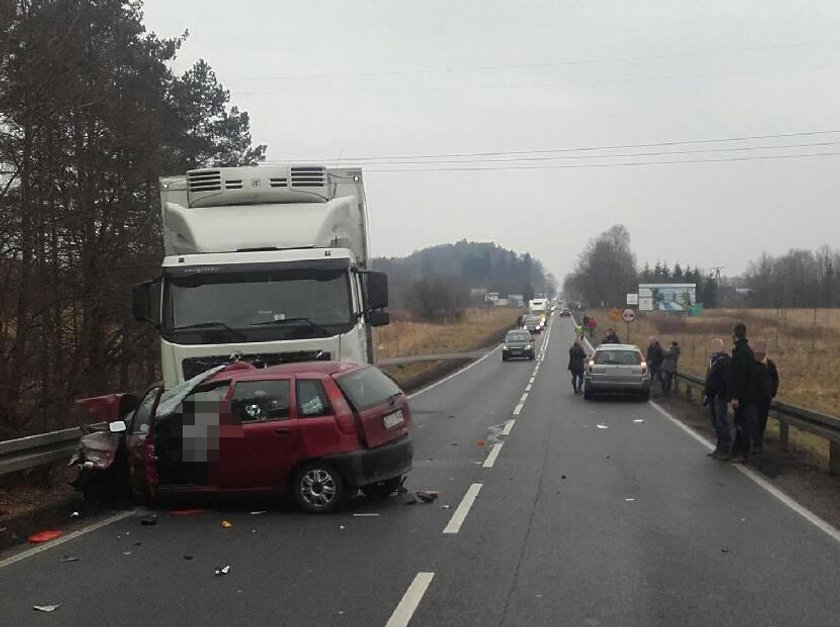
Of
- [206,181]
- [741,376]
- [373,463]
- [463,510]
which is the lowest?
[463,510]

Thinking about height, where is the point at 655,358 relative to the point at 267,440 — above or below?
below

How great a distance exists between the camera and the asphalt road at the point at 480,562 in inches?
229

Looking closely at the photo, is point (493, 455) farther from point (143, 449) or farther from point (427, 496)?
point (143, 449)

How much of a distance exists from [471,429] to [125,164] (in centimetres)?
829

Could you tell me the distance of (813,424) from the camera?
12.3 m

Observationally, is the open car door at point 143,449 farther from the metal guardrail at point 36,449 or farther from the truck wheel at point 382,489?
the truck wheel at point 382,489

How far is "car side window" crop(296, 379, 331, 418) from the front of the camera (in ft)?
29.9

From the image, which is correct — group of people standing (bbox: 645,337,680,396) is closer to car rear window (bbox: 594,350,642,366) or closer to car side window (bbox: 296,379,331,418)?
car rear window (bbox: 594,350,642,366)

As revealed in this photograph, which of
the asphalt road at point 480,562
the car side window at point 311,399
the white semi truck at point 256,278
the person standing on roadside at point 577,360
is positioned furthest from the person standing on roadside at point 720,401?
the person standing on roadside at point 577,360

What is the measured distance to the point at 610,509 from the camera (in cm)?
937

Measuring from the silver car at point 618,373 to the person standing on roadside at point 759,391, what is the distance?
1097cm

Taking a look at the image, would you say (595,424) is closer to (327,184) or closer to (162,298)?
(327,184)

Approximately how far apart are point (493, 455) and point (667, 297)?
57.5 m

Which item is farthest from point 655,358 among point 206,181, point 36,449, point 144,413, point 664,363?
point 36,449
